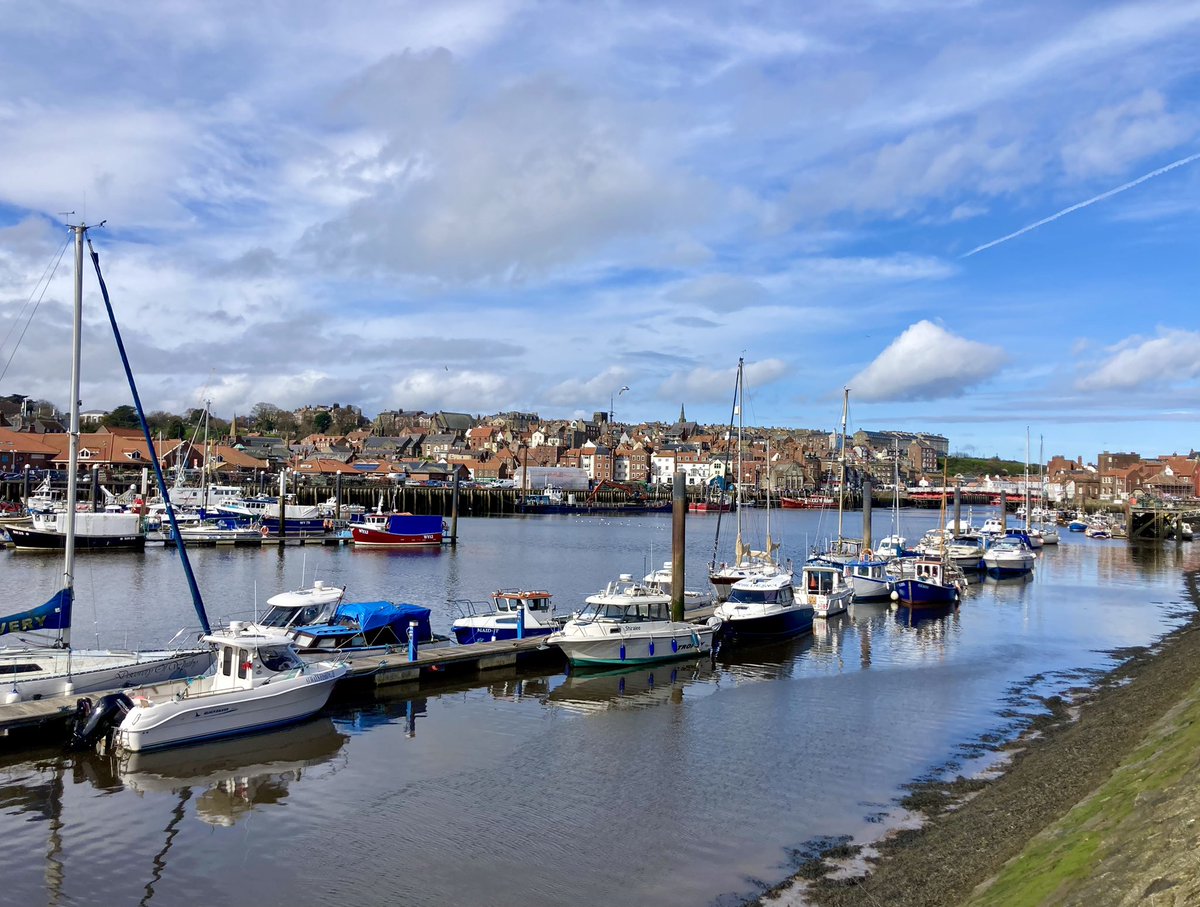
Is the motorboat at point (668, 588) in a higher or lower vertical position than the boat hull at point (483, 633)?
higher

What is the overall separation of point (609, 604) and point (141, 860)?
16.5 m

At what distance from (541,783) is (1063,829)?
922 cm

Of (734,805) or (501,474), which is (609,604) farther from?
(501,474)

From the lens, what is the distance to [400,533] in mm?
72312

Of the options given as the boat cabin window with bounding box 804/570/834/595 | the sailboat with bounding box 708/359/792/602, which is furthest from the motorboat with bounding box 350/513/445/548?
the boat cabin window with bounding box 804/570/834/595

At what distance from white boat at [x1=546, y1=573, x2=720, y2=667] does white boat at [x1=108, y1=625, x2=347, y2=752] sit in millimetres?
7592

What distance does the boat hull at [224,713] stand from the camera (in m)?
18.6

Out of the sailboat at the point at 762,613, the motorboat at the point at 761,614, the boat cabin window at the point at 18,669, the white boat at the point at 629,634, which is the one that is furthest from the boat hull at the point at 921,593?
the boat cabin window at the point at 18,669

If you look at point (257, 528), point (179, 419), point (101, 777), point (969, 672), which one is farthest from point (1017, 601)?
point (179, 419)

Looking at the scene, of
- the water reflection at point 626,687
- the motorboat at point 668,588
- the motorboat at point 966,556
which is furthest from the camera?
the motorboat at point 966,556

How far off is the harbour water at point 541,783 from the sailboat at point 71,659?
6.95ft

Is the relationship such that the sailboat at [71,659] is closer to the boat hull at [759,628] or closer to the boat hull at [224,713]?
the boat hull at [224,713]

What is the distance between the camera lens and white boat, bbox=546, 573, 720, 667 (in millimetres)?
27844

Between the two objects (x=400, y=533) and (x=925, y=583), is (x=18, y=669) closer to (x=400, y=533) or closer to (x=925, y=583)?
(x=925, y=583)
